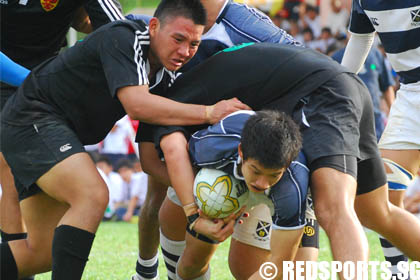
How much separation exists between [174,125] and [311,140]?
79 cm

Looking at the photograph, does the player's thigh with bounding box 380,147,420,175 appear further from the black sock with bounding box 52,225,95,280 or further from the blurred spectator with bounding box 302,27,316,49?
the blurred spectator with bounding box 302,27,316,49

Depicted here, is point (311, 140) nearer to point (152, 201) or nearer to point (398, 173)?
point (398, 173)

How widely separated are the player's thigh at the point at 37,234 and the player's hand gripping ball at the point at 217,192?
1043 millimetres

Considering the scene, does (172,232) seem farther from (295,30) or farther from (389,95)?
(295,30)

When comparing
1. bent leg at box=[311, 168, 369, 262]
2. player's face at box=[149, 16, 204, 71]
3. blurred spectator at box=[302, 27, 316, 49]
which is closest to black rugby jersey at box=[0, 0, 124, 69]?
player's face at box=[149, 16, 204, 71]

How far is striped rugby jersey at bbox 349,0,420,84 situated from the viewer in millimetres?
5152

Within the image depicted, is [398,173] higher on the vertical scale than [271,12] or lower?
higher

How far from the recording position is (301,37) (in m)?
15.4

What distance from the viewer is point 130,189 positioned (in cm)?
1236

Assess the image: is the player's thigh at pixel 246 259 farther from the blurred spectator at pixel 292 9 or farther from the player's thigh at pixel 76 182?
the blurred spectator at pixel 292 9

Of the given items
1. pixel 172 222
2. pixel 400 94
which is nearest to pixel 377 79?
pixel 400 94

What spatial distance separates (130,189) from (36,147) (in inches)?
321

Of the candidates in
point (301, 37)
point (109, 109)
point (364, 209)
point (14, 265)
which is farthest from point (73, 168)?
point (301, 37)

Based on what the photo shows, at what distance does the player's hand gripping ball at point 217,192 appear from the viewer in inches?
157
